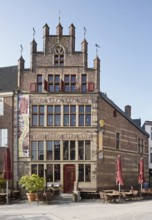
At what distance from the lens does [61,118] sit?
1326 inches


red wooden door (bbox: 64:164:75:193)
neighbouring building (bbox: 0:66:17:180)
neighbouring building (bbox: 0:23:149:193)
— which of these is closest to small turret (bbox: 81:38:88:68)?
neighbouring building (bbox: 0:23:149:193)

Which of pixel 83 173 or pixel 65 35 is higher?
pixel 65 35

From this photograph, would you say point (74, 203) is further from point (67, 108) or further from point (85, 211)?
point (67, 108)

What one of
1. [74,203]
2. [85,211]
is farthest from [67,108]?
[85,211]

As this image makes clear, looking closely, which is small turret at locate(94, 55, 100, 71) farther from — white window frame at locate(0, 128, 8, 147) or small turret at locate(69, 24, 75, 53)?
white window frame at locate(0, 128, 8, 147)

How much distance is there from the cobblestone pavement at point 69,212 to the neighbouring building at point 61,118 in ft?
21.1

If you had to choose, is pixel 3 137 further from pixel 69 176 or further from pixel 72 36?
pixel 72 36

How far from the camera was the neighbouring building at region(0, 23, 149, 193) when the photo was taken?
33.4 meters

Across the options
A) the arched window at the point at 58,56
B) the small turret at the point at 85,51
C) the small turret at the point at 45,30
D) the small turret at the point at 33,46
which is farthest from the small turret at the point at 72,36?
the small turret at the point at 33,46

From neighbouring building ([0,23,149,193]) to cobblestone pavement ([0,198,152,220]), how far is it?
21.1ft

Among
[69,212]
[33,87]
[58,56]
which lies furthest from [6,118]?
[69,212]

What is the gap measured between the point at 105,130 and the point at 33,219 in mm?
16913

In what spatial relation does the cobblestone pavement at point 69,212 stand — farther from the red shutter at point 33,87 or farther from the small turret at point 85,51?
the small turret at point 85,51

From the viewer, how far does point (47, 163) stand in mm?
33406
